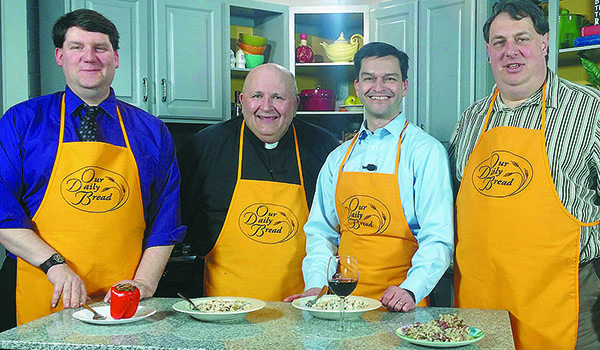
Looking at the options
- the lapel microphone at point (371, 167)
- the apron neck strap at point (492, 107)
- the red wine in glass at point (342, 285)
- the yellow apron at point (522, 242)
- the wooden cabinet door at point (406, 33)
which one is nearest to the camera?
the red wine in glass at point (342, 285)

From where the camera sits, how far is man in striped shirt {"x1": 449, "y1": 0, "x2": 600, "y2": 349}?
1969mm

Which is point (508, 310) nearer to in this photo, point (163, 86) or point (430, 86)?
point (430, 86)

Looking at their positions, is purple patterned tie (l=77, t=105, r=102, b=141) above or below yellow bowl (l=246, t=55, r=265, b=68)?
below

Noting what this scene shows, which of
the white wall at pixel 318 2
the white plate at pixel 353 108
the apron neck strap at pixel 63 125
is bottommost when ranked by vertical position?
the apron neck strap at pixel 63 125

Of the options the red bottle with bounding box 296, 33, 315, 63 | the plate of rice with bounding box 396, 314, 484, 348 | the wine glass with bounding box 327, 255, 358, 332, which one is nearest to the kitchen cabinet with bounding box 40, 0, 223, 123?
the red bottle with bounding box 296, 33, 315, 63

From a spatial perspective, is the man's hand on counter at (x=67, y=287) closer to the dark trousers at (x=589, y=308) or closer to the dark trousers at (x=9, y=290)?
the dark trousers at (x=9, y=290)

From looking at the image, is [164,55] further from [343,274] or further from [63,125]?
[343,274]

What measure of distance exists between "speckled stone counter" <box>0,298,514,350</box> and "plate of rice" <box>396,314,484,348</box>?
0.02 m

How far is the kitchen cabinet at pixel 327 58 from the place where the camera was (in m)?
4.57

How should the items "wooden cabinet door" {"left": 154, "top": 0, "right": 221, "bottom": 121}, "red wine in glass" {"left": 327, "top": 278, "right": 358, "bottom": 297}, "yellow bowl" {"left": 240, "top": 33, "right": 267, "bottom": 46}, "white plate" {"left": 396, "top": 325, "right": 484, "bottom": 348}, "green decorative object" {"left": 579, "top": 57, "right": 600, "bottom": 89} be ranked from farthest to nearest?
"yellow bowl" {"left": 240, "top": 33, "right": 267, "bottom": 46} < "wooden cabinet door" {"left": 154, "top": 0, "right": 221, "bottom": 121} < "green decorative object" {"left": 579, "top": 57, "right": 600, "bottom": 89} < "red wine in glass" {"left": 327, "top": 278, "right": 358, "bottom": 297} < "white plate" {"left": 396, "top": 325, "right": 484, "bottom": 348}

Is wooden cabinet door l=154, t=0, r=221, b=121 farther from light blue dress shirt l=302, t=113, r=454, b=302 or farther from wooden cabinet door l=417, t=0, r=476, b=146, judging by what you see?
light blue dress shirt l=302, t=113, r=454, b=302

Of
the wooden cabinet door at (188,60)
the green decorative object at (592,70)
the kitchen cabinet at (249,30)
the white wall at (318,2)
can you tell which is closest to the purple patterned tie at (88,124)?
the wooden cabinet door at (188,60)

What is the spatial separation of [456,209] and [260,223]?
755 millimetres

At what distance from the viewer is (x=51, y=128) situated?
85.3 inches
